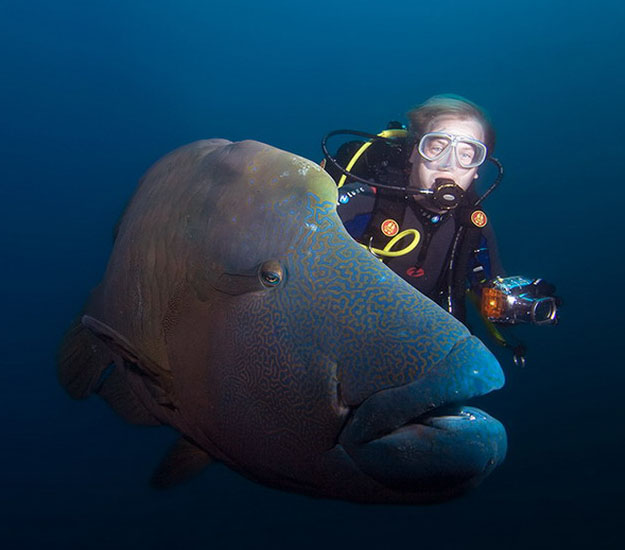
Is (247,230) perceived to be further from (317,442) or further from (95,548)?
(95,548)

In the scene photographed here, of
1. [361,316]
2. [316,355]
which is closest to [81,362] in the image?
[316,355]

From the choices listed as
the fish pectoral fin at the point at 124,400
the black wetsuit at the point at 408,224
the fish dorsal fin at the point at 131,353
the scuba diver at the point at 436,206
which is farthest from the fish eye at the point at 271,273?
the black wetsuit at the point at 408,224

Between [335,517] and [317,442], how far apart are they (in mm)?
9786

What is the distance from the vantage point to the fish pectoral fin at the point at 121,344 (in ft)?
4.81

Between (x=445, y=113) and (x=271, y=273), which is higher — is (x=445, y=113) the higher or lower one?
the higher one

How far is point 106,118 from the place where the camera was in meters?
44.6

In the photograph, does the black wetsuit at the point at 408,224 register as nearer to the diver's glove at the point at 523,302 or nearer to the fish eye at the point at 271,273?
the diver's glove at the point at 523,302

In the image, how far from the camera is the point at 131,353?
154 cm

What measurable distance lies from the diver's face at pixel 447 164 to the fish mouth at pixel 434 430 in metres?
2.50

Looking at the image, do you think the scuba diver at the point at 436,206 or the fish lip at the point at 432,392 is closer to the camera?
the fish lip at the point at 432,392

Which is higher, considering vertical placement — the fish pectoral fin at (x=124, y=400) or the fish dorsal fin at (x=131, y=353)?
the fish dorsal fin at (x=131, y=353)

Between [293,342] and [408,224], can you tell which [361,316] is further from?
[408,224]

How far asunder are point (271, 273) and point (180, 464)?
5.86 feet

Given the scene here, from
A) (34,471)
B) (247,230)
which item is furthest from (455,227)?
(34,471)
